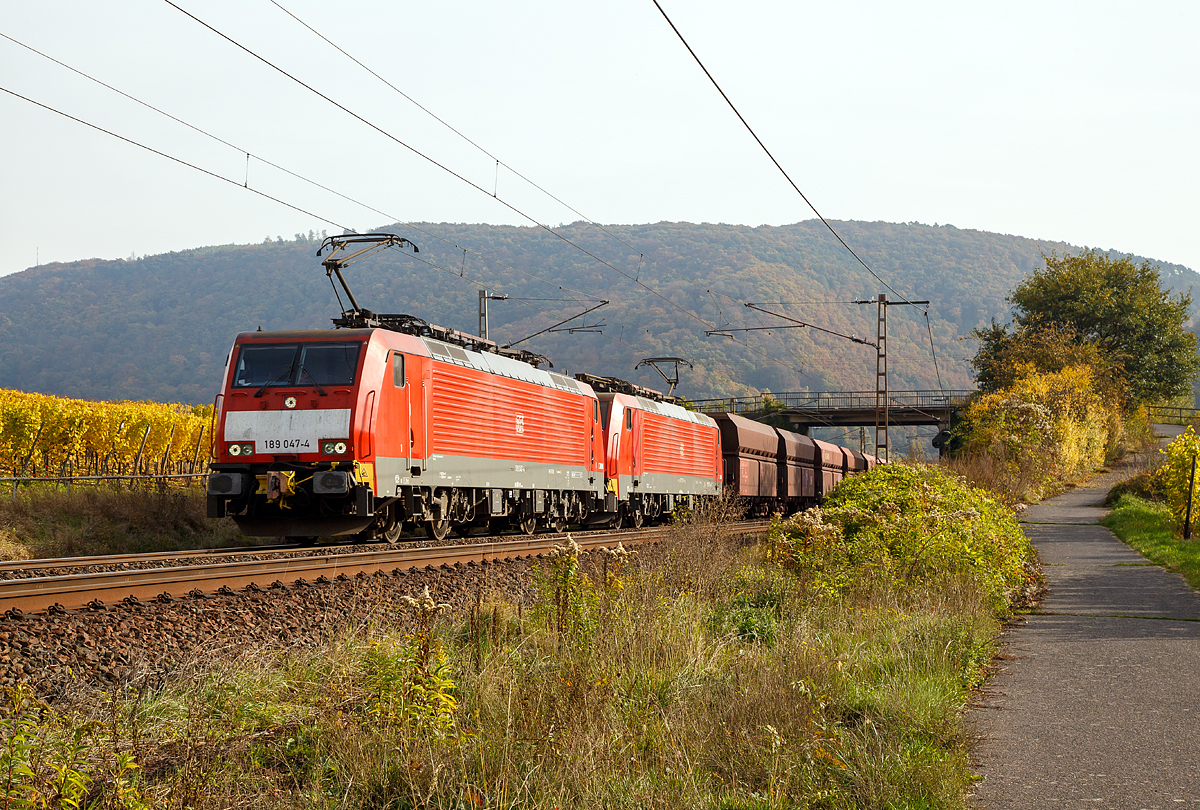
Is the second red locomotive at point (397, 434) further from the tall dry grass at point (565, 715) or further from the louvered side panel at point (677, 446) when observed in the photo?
the tall dry grass at point (565, 715)

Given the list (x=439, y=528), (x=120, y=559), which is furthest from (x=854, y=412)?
(x=120, y=559)

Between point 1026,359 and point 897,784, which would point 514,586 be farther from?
point 1026,359

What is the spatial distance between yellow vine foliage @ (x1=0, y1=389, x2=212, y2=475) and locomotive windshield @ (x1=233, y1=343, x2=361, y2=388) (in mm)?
9221

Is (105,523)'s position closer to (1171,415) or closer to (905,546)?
(905,546)

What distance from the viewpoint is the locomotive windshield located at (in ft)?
49.5

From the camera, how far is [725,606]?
10586 millimetres

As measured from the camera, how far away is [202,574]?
1070 cm

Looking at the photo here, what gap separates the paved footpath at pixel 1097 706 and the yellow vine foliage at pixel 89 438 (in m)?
20.1

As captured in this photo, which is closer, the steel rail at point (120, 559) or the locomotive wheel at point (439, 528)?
the steel rail at point (120, 559)

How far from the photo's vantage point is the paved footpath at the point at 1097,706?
5375 mm

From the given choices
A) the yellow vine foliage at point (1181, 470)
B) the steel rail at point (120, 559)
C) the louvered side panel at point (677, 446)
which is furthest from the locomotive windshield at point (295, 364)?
the yellow vine foliage at point (1181, 470)

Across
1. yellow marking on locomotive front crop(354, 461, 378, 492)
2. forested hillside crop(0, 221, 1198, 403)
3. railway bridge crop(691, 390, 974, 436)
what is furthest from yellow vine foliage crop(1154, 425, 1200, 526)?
forested hillside crop(0, 221, 1198, 403)

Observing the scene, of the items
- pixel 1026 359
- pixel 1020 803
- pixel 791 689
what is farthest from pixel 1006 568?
pixel 1026 359

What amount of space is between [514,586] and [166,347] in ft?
463
